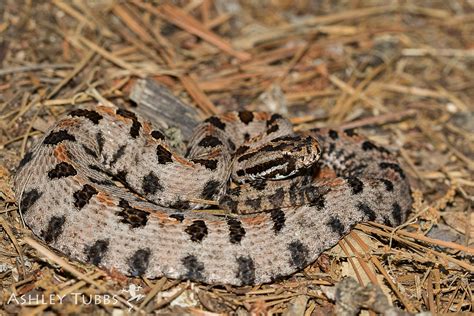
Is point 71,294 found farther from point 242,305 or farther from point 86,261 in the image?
point 242,305

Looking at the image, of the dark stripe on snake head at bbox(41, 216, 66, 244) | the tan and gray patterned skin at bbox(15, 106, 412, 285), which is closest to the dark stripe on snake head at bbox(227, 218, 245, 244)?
the tan and gray patterned skin at bbox(15, 106, 412, 285)

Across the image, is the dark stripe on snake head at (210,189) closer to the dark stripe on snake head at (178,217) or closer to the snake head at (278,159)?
the snake head at (278,159)

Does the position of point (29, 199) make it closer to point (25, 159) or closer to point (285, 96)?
point (25, 159)

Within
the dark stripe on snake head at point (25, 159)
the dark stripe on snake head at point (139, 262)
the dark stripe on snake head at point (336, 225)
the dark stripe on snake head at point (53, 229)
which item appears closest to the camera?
the dark stripe on snake head at point (139, 262)

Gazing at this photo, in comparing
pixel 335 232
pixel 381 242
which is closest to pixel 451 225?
pixel 381 242

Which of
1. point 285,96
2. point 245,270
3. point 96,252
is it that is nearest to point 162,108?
point 285,96

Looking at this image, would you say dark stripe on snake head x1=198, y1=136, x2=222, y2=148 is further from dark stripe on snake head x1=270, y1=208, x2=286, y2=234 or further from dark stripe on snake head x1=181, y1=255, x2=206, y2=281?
dark stripe on snake head x1=181, y1=255, x2=206, y2=281

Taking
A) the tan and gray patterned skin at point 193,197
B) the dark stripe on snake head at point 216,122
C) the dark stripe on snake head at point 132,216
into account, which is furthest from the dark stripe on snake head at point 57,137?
the dark stripe on snake head at point 216,122
